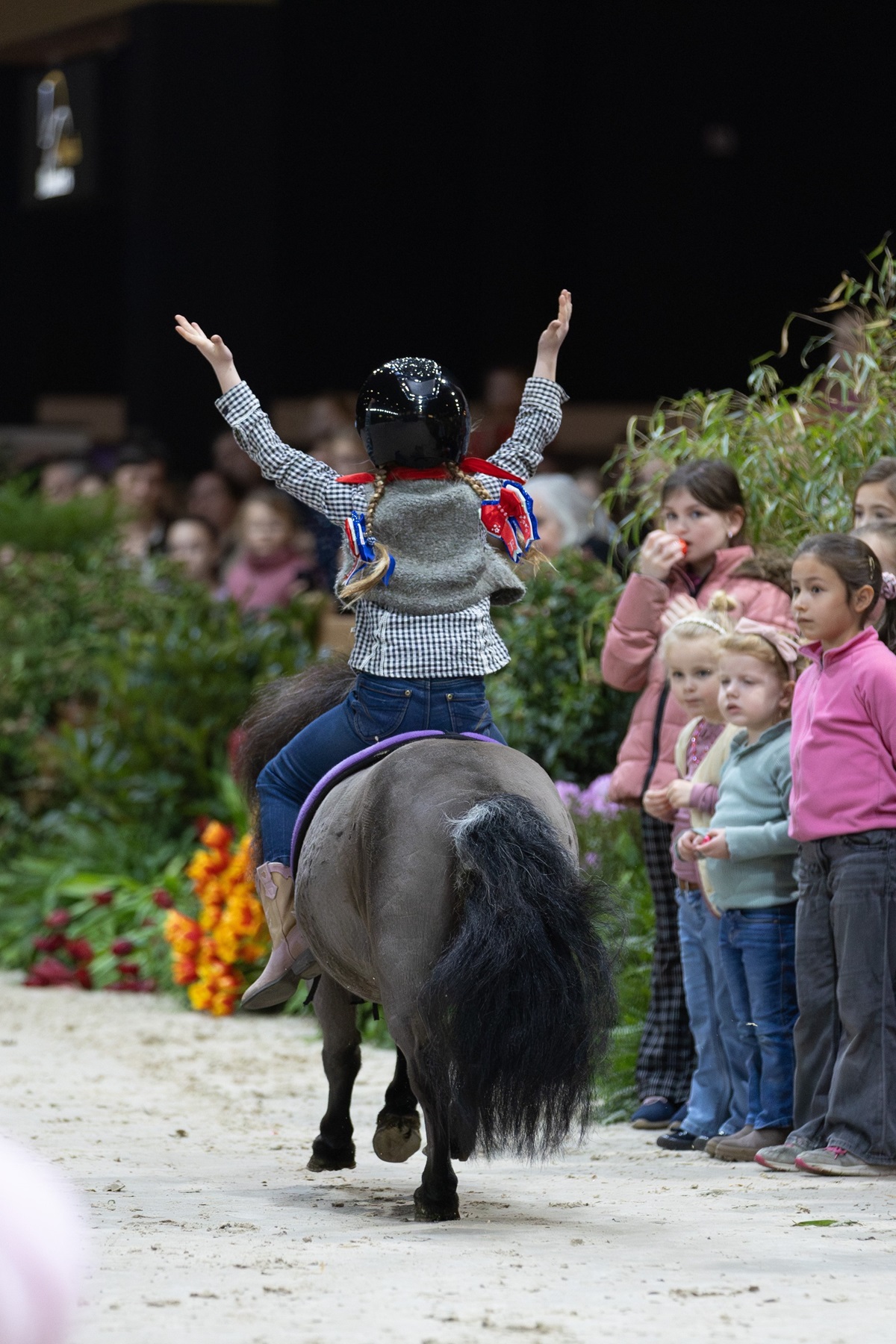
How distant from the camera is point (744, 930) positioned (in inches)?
206

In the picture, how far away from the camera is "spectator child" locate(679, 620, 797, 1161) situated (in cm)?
516

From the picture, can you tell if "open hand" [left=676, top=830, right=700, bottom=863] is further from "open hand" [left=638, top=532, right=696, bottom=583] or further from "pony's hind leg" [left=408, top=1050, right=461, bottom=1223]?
"pony's hind leg" [left=408, top=1050, right=461, bottom=1223]

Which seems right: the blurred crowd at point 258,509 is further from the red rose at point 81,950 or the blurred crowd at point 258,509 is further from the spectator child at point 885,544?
the spectator child at point 885,544

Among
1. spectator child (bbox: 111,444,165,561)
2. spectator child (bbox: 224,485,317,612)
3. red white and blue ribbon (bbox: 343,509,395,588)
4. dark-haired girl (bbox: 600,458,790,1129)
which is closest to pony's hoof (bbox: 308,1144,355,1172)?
dark-haired girl (bbox: 600,458,790,1129)

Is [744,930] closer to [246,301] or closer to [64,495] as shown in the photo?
[64,495]

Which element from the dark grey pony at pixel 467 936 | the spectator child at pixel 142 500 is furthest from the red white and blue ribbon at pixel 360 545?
the spectator child at pixel 142 500

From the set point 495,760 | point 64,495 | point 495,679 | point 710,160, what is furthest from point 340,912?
point 710,160

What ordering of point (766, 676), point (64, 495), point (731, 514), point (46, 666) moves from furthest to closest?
point (64, 495), point (46, 666), point (731, 514), point (766, 676)

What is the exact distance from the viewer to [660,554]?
570cm

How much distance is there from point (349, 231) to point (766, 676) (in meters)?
9.67

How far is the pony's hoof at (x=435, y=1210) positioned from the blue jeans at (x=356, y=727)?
3.09 feet

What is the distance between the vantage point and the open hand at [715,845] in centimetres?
513

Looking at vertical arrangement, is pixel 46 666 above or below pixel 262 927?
above

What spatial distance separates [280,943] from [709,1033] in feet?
4.78
